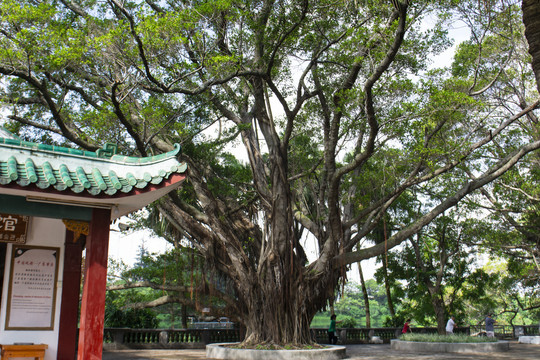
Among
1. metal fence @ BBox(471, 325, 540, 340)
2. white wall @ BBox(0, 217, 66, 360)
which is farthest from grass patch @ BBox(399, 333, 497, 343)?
white wall @ BBox(0, 217, 66, 360)

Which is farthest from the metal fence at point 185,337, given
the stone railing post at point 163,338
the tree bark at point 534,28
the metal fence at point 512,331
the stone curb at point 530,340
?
the tree bark at point 534,28

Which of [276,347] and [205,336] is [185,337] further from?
[276,347]

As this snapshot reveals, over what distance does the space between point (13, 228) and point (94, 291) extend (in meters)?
1.58

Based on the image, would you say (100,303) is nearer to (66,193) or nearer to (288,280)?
(66,193)

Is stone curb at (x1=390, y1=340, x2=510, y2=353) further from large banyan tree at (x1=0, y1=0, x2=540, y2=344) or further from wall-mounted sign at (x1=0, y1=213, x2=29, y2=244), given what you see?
wall-mounted sign at (x1=0, y1=213, x2=29, y2=244)

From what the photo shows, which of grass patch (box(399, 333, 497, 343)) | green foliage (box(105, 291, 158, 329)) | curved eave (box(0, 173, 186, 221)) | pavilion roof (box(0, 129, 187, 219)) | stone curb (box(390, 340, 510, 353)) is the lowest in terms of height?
stone curb (box(390, 340, 510, 353))

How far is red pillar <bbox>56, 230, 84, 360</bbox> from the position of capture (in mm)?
5539

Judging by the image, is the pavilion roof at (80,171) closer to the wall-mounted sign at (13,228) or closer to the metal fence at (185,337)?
the wall-mounted sign at (13,228)

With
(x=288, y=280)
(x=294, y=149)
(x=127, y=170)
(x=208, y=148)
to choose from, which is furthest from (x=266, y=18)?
(x=127, y=170)

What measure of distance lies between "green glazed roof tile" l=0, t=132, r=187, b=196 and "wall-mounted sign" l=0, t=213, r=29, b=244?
41.4 inches

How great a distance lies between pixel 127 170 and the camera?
5148 millimetres

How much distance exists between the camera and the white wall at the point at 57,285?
5.34 metres

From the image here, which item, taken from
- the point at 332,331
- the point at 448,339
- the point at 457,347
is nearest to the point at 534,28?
the point at 457,347

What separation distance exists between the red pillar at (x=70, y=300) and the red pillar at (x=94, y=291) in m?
1.00
